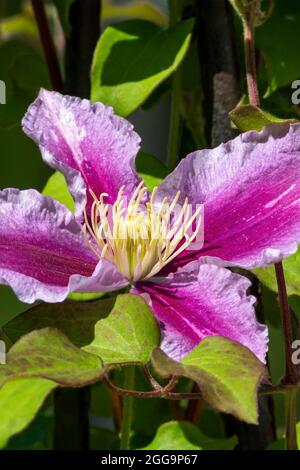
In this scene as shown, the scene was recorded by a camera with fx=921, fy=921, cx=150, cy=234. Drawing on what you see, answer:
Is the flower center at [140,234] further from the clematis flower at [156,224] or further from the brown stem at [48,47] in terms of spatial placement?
the brown stem at [48,47]

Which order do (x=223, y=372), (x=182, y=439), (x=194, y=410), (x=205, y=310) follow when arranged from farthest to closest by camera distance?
(x=194, y=410)
(x=182, y=439)
(x=205, y=310)
(x=223, y=372)

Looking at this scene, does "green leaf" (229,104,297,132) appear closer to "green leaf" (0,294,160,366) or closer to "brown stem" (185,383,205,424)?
"green leaf" (0,294,160,366)

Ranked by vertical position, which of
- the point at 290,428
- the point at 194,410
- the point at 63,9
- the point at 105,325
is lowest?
the point at 194,410

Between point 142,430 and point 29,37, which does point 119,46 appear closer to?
point 142,430

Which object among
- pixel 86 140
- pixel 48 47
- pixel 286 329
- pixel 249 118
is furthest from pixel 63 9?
pixel 286 329

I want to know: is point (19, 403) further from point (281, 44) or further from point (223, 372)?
point (281, 44)

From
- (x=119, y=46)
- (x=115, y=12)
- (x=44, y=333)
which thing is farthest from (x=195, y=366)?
(x=115, y=12)

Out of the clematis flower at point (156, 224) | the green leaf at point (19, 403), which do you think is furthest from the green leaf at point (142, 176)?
the green leaf at point (19, 403)
